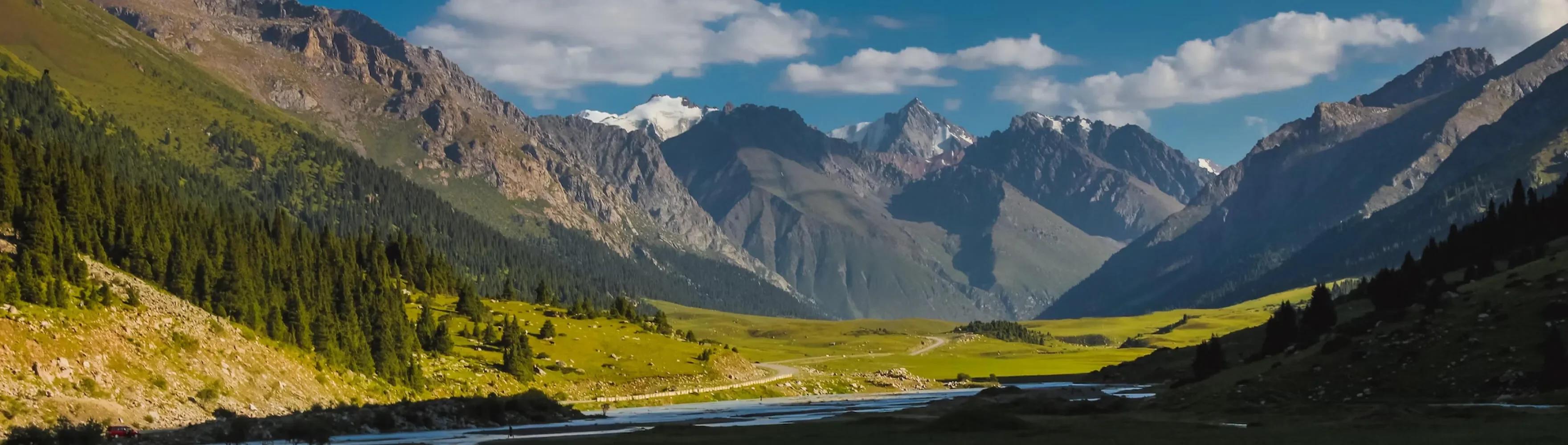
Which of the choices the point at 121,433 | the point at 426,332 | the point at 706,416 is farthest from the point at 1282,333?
the point at 121,433

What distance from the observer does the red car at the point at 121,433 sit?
7838 centimetres

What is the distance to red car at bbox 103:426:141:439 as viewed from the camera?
7838 centimetres

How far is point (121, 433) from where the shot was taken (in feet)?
261

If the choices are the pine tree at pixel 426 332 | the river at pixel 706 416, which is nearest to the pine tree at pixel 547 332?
the pine tree at pixel 426 332

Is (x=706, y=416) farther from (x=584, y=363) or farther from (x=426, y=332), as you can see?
(x=584, y=363)

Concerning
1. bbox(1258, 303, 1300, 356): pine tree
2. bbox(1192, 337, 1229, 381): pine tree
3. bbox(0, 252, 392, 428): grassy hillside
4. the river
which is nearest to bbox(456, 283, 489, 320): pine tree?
the river

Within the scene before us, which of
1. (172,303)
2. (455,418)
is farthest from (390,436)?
(172,303)

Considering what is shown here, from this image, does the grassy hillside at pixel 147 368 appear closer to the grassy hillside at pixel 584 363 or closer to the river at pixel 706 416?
the river at pixel 706 416

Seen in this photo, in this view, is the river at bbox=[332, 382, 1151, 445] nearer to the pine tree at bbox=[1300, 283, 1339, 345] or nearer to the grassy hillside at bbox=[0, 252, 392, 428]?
the grassy hillside at bbox=[0, 252, 392, 428]

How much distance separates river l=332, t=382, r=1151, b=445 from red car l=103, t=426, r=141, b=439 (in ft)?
42.3

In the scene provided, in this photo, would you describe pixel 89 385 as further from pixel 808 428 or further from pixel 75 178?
pixel 808 428

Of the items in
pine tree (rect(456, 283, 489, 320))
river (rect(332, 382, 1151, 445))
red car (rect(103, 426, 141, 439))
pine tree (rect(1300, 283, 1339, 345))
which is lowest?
river (rect(332, 382, 1151, 445))

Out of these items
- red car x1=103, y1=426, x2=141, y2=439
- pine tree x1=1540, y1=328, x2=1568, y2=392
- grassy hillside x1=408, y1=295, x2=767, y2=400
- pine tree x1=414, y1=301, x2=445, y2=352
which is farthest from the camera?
pine tree x1=414, y1=301, x2=445, y2=352

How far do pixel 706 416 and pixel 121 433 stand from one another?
55.1m
